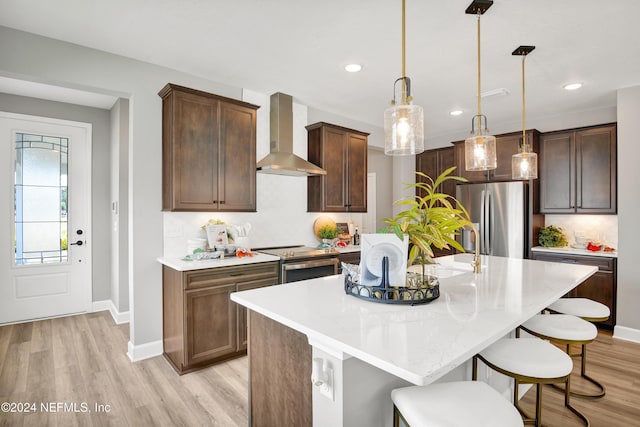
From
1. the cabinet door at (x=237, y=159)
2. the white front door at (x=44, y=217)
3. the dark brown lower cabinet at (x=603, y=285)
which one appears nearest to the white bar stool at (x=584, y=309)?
the dark brown lower cabinet at (x=603, y=285)

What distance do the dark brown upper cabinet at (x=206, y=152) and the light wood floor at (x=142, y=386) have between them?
1.49 metres

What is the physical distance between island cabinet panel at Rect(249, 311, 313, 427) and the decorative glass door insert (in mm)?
4029

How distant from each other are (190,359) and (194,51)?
2670mm

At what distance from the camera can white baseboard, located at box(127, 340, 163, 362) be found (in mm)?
3130

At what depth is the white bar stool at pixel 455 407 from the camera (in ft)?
3.57

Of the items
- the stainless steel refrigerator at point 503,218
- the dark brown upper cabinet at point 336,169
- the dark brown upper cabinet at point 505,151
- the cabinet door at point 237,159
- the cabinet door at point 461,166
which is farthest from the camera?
the cabinet door at point 461,166

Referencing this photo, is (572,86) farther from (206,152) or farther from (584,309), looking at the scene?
(206,152)

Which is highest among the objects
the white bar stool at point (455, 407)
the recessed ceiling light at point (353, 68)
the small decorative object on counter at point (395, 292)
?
the recessed ceiling light at point (353, 68)

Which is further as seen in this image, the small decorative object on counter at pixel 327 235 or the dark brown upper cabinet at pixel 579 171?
the small decorative object on counter at pixel 327 235

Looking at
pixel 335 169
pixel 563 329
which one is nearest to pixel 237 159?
pixel 335 169

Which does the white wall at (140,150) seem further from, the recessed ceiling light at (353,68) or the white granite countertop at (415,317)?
the white granite countertop at (415,317)

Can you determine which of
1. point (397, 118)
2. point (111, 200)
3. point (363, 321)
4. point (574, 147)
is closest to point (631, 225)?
point (574, 147)

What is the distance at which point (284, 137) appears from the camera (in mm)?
4035

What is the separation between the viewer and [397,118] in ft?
5.81
